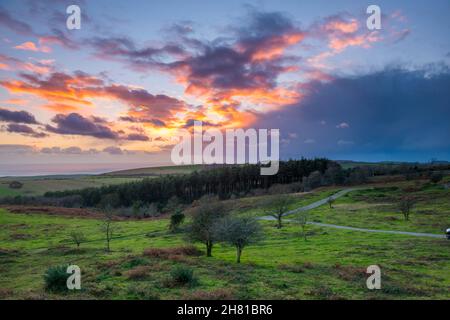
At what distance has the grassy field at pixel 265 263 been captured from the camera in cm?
2666

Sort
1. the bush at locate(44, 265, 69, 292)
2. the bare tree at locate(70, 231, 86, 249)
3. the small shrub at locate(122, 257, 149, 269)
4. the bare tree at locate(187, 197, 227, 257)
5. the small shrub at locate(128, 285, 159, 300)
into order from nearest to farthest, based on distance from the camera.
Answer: the small shrub at locate(128, 285, 159, 300)
the bush at locate(44, 265, 69, 292)
the small shrub at locate(122, 257, 149, 269)
the bare tree at locate(187, 197, 227, 257)
the bare tree at locate(70, 231, 86, 249)

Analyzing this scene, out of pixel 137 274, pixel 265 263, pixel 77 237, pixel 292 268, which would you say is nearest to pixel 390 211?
pixel 265 263

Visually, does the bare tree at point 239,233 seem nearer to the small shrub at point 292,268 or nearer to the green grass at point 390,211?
the small shrub at point 292,268

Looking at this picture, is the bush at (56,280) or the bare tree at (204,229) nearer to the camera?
the bush at (56,280)

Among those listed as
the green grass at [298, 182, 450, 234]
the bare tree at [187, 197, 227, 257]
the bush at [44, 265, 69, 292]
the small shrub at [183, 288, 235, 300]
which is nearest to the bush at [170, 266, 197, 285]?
the small shrub at [183, 288, 235, 300]

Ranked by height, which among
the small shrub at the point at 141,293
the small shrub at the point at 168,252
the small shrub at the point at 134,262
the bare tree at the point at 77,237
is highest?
the small shrub at the point at 141,293

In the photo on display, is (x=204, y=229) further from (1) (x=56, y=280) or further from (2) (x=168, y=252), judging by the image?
(1) (x=56, y=280)

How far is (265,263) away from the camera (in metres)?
42.9

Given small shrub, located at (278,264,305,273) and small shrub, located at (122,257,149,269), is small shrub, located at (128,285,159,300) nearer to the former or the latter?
small shrub, located at (122,257,149,269)

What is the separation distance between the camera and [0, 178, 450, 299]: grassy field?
26.7m

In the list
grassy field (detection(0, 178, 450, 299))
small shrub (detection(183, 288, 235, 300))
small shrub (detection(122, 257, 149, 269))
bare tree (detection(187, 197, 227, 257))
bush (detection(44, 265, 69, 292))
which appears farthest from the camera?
bare tree (detection(187, 197, 227, 257))

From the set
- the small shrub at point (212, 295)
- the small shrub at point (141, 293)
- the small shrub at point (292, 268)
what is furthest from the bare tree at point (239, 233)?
the small shrub at point (212, 295)

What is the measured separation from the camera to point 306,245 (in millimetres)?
58562
